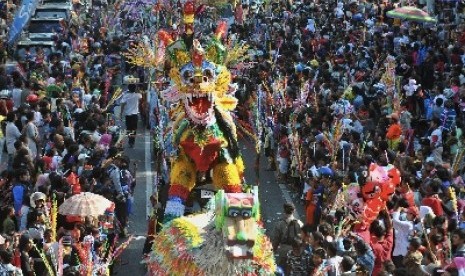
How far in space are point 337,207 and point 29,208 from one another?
346 cm

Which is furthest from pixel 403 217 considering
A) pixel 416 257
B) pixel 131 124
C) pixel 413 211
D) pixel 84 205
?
pixel 131 124

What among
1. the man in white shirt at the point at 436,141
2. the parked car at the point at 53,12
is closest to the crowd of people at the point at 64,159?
the man in white shirt at the point at 436,141

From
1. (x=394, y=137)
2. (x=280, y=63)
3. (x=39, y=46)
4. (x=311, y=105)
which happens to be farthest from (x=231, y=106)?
(x=39, y=46)

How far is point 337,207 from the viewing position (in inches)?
504

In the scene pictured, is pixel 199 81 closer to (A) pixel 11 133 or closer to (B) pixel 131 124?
(A) pixel 11 133

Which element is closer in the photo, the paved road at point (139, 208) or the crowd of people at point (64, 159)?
the crowd of people at point (64, 159)

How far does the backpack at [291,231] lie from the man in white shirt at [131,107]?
26.1 ft

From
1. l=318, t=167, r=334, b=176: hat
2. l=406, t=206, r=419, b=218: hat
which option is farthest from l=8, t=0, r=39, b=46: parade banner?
l=406, t=206, r=419, b=218: hat

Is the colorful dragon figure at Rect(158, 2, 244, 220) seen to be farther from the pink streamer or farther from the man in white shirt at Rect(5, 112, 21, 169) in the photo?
the man in white shirt at Rect(5, 112, 21, 169)

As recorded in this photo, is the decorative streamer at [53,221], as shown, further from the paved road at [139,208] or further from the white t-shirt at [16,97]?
the white t-shirt at [16,97]

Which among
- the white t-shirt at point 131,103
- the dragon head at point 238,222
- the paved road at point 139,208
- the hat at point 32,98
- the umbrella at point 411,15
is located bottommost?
the paved road at point 139,208

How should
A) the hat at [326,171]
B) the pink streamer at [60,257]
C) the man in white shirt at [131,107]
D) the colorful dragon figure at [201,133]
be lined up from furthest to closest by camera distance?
the man in white shirt at [131,107], the hat at [326,171], the colorful dragon figure at [201,133], the pink streamer at [60,257]

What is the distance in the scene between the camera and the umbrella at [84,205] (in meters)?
12.2

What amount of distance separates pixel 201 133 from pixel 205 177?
0.57 metres
